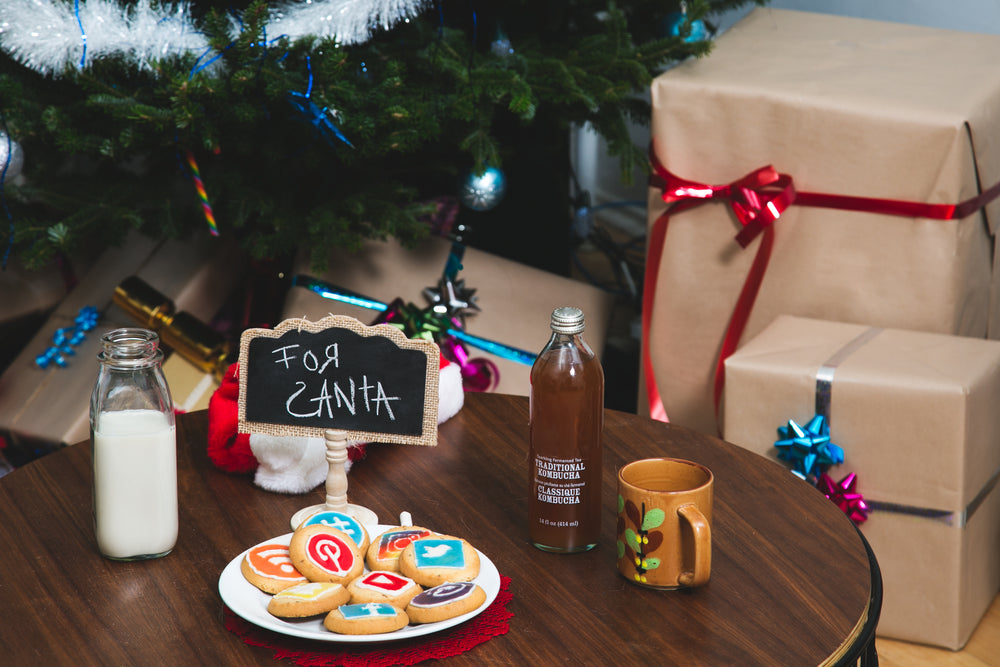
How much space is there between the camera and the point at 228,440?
979mm

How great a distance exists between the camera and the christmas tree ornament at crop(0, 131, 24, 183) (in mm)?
1447

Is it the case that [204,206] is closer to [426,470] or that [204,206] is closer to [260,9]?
[260,9]

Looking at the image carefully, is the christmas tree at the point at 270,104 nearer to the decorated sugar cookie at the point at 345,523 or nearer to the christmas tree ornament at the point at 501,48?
the christmas tree ornament at the point at 501,48

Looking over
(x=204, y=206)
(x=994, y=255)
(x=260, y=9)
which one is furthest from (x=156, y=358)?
(x=994, y=255)

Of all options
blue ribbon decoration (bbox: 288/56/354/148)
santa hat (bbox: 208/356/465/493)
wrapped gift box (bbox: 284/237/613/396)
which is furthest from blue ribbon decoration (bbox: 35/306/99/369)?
santa hat (bbox: 208/356/465/493)

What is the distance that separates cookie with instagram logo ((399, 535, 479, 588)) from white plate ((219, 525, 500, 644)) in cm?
1

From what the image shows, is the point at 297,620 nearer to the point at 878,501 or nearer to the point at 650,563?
the point at 650,563

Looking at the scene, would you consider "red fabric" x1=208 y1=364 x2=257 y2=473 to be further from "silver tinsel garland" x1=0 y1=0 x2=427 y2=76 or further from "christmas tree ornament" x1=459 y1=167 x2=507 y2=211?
"christmas tree ornament" x1=459 y1=167 x2=507 y2=211

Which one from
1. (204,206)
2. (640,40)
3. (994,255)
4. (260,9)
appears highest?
(260,9)

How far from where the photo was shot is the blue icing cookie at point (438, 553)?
76 cm

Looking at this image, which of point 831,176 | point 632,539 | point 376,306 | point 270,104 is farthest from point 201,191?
point 632,539

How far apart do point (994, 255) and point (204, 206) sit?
1.20 metres

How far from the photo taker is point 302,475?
0.95 m

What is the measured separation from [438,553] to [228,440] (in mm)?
302
